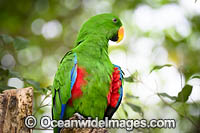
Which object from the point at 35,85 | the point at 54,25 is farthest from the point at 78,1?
the point at 35,85

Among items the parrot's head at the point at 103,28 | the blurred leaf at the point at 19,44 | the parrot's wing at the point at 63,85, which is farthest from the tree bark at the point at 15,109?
the parrot's head at the point at 103,28

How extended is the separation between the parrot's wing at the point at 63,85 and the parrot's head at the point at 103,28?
1.68ft

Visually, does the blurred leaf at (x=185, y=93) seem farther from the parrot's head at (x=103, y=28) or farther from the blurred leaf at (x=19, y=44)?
the blurred leaf at (x=19, y=44)

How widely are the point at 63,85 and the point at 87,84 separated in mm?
265

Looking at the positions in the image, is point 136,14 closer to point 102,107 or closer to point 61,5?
point 61,5

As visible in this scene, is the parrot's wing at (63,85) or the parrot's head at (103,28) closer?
the parrot's wing at (63,85)

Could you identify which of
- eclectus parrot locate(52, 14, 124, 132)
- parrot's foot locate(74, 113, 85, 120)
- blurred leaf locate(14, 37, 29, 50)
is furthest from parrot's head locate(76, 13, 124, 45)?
parrot's foot locate(74, 113, 85, 120)

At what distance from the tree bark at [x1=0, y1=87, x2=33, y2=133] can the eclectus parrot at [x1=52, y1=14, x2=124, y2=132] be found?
0.53 m

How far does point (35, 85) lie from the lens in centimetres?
343

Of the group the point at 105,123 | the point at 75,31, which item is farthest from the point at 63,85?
the point at 75,31

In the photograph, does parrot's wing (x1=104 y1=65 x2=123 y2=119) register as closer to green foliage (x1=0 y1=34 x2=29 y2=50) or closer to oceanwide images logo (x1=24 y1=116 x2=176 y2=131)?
oceanwide images logo (x1=24 y1=116 x2=176 y2=131)

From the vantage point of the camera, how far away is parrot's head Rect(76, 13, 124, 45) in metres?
3.60

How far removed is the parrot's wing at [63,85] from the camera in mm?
3078

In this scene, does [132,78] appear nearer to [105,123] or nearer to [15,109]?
[105,123]
